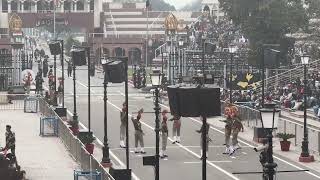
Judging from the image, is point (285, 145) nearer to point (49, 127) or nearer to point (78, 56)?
point (78, 56)

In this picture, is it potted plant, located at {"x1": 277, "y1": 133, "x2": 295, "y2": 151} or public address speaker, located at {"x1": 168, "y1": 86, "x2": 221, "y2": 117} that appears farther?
potted plant, located at {"x1": 277, "y1": 133, "x2": 295, "y2": 151}

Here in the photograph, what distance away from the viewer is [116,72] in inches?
→ 1005

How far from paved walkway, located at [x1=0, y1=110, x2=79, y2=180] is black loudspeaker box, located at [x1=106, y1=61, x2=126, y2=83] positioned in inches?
142

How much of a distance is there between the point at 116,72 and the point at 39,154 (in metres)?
8.44

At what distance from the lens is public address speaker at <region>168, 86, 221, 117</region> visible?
1469 cm

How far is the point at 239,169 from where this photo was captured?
28844 mm

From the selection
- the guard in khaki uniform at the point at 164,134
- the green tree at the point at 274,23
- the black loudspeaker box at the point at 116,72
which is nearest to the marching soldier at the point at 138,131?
the guard in khaki uniform at the point at 164,134

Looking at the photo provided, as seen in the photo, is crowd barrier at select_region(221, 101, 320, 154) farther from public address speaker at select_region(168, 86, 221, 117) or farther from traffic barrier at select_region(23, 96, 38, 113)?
public address speaker at select_region(168, 86, 221, 117)

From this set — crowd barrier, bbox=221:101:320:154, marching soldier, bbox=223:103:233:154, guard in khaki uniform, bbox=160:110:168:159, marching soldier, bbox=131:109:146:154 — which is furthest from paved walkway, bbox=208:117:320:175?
marching soldier, bbox=131:109:146:154

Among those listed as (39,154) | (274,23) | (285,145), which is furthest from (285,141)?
(274,23)

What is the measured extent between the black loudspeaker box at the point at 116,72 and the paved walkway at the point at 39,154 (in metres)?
3.60

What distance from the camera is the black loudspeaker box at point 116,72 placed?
25375 millimetres

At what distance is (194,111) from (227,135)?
17.2 m

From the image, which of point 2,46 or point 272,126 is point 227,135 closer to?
point 272,126
